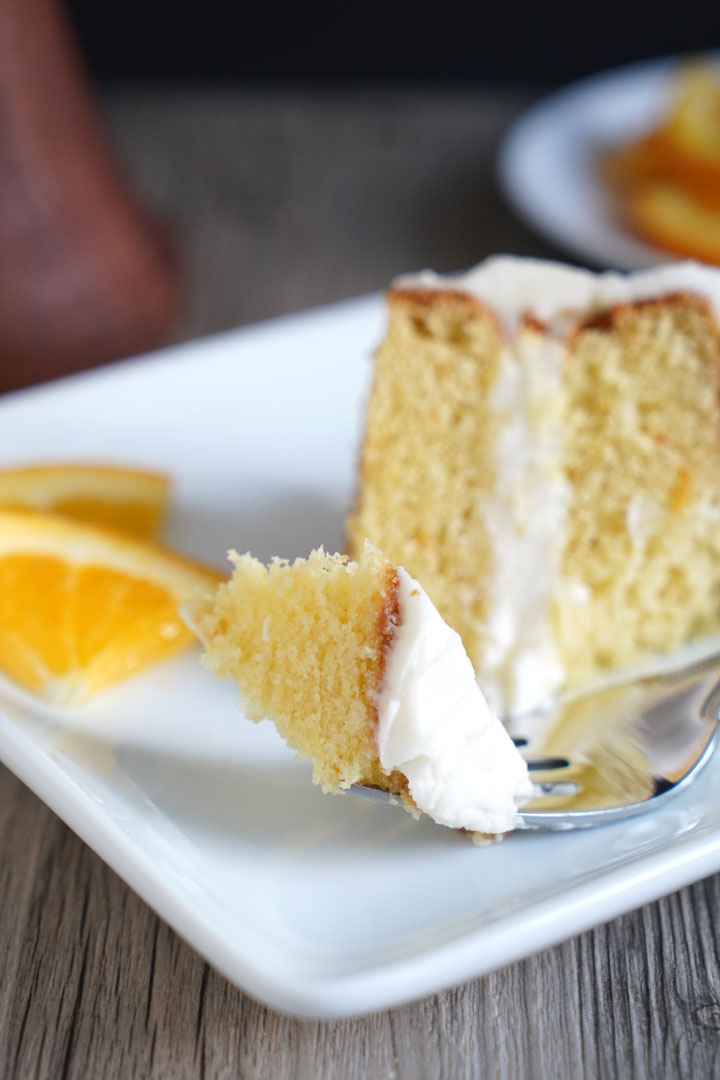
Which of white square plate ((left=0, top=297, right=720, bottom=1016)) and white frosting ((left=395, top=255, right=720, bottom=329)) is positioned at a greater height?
white frosting ((left=395, top=255, right=720, bottom=329))

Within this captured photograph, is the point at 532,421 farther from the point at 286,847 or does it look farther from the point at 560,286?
the point at 286,847

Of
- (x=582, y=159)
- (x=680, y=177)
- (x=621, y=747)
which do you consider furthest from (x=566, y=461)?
(x=582, y=159)

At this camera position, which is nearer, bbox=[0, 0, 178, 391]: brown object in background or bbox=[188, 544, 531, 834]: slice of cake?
bbox=[188, 544, 531, 834]: slice of cake

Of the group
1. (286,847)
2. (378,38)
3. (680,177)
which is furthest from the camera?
(378,38)

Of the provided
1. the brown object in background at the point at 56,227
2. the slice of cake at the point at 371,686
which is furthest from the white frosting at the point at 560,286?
the brown object in background at the point at 56,227

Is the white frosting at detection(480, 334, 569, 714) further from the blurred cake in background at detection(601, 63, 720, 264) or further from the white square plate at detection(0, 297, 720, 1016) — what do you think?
the blurred cake in background at detection(601, 63, 720, 264)

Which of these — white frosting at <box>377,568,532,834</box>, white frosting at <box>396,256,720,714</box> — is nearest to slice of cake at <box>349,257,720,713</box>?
white frosting at <box>396,256,720,714</box>

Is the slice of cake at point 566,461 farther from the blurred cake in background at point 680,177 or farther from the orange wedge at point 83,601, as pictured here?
the blurred cake in background at point 680,177
